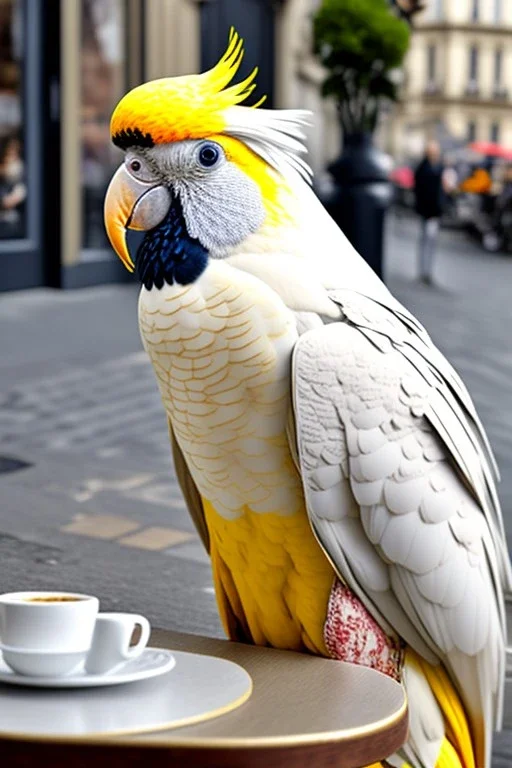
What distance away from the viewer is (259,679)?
2.05 m

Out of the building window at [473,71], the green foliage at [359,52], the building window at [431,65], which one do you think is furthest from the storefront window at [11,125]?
the building window at [473,71]

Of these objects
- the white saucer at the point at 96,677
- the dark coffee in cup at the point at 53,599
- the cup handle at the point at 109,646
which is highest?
the dark coffee in cup at the point at 53,599

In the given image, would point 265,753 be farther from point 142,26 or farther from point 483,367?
point 142,26

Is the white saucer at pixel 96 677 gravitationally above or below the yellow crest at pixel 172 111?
below

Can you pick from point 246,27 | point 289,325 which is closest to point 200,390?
point 289,325

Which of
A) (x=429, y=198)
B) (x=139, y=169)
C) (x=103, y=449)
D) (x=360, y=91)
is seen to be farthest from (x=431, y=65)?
(x=139, y=169)

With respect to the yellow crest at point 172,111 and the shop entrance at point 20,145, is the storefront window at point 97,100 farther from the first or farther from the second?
the yellow crest at point 172,111

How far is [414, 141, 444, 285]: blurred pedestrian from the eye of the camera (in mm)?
15398

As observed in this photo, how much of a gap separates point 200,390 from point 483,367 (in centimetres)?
723

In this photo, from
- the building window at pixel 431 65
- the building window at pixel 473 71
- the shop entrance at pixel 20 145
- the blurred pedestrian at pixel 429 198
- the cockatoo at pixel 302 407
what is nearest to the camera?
the cockatoo at pixel 302 407

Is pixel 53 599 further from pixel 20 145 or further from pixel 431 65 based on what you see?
pixel 431 65

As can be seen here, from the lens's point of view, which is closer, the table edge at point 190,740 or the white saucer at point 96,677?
the table edge at point 190,740

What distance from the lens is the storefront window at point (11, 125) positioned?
38.0ft

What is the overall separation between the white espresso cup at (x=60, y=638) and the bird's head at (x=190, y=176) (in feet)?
2.02
